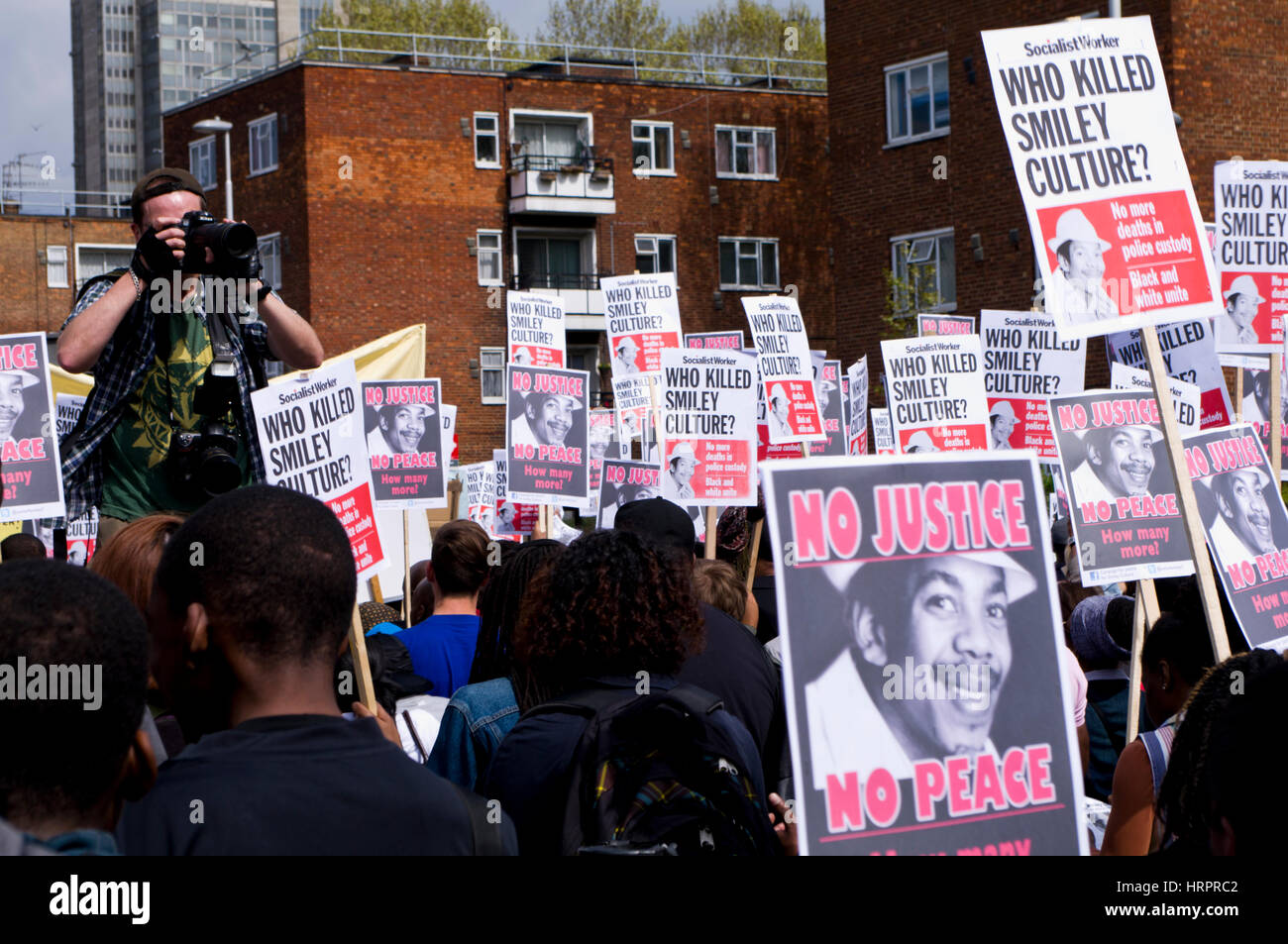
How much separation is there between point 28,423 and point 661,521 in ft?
16.4

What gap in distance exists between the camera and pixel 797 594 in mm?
2998

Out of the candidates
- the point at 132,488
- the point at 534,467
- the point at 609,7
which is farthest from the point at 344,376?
the point at 609,7

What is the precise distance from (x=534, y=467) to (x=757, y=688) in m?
8.24

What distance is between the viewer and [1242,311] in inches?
316

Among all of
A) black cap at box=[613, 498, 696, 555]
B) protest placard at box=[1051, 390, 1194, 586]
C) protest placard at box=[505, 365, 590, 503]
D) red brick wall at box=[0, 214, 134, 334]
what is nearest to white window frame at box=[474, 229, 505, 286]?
red brick wall at box=[0, 214, 134, 334]

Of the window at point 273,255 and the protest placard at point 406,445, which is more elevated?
the window at point 273,255

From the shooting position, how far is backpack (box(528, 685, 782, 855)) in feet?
9.86

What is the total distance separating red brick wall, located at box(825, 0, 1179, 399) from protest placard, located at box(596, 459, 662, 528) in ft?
43.5

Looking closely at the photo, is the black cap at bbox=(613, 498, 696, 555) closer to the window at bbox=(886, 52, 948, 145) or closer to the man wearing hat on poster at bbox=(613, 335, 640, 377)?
the man wearing hat on poster at bbox=(613, 335, 640, 377)

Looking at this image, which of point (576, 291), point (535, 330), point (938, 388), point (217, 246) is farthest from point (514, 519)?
point (576, 291)

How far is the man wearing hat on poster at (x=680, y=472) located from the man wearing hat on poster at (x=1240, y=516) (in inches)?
244

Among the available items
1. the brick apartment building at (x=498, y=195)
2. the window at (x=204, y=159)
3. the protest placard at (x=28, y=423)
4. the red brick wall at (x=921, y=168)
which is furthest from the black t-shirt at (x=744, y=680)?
the window at (x=204, y=159)

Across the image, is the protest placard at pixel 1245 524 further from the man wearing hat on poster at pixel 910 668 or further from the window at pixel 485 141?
the window at pixel 485 141

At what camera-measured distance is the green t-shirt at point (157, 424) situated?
14.3 feet
